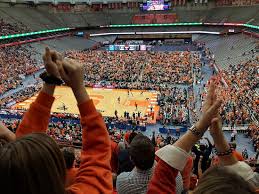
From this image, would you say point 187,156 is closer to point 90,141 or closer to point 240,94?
point 90,141

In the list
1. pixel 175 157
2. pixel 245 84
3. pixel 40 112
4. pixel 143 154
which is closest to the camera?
pixel 175 157

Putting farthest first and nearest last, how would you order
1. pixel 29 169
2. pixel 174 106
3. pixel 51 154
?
pixel 174 106, pixel 51 154, pixel 29 169

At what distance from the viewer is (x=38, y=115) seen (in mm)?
2832

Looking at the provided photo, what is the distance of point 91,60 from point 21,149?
155ft

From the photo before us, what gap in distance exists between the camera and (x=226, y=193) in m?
1.66

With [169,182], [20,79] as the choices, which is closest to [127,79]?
[20,79]

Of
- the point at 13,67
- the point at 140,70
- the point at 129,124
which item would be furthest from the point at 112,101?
the point at 13,67

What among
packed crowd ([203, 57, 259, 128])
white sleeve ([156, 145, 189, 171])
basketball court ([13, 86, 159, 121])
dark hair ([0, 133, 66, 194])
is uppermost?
dark hair ([0, 133, 66, 194])

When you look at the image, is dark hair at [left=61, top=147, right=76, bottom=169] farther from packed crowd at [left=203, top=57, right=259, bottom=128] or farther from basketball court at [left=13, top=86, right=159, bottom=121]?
basketball court at [left=13, top=86, right=159, bottom=121]

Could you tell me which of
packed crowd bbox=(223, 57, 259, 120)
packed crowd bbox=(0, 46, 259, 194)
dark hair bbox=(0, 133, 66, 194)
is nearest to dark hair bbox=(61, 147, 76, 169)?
packed crowd bbox=(0, 46, 259, 194)

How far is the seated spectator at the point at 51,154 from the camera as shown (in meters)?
1.72

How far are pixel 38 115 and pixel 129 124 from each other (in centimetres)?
2286

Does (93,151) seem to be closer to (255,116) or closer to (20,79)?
(255,116)

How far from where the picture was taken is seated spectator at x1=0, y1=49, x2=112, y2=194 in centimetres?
172
